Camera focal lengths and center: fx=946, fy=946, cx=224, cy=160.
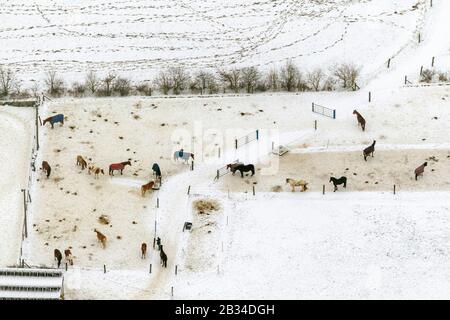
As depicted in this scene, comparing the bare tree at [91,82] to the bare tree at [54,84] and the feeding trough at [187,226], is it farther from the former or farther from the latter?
the feeding trough at [187,226]

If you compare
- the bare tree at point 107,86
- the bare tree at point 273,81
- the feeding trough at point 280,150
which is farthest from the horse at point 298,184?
the bare tree at point 107,86

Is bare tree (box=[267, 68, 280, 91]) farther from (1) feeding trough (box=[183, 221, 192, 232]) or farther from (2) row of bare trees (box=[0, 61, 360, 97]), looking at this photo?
(1) feeding trough (box=[183, 221, 192, 232])

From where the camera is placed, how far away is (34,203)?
45531 mm

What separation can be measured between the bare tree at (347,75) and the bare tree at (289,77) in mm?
2425

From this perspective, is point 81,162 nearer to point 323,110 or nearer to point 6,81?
point 6,81

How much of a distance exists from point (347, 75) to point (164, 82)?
10.7 m

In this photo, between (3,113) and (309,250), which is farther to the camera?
(3,113)

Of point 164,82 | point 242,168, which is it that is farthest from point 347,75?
point 242,168

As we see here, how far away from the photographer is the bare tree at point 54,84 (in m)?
54.9

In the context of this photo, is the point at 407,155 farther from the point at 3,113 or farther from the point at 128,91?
the point at 3,113

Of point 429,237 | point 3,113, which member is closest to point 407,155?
point 429,237

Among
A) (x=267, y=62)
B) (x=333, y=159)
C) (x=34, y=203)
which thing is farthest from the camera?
(x=267, y=62)
